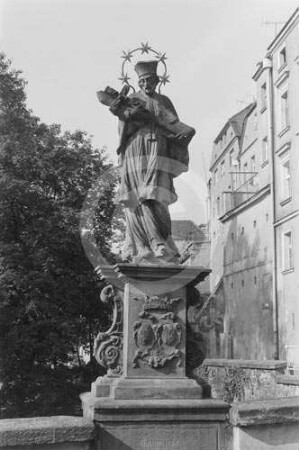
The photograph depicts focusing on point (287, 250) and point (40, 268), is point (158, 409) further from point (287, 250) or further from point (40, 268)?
point (287, 250)

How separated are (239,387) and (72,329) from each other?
5.34 meters

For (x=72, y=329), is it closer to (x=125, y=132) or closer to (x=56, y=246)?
(x=56, y=246)

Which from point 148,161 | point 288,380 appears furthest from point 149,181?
point 288,380

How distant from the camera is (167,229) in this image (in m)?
6.38

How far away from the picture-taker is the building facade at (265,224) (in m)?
25.3

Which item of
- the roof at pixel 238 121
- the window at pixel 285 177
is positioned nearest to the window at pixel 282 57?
the window at pixel 285 177

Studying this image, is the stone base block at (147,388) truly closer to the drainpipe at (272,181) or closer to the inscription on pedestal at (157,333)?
the inscription on pedestal at (157,333)

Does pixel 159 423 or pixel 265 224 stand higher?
pixel 265 224

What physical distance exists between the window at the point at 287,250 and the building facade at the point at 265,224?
0.14 feet

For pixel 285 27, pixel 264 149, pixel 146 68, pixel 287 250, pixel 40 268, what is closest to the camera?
pixel 146 68

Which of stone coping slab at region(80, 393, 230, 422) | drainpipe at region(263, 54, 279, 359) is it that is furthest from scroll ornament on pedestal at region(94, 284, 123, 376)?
drainpipe at region(263, 54, 279, 359)

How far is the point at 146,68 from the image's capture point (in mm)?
6648

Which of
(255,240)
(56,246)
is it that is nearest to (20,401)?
(56,246)

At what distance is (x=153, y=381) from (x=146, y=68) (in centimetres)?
331
